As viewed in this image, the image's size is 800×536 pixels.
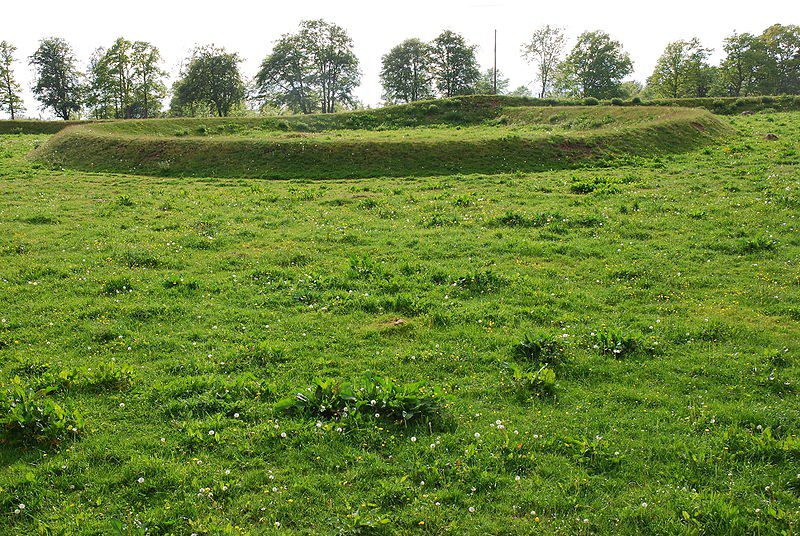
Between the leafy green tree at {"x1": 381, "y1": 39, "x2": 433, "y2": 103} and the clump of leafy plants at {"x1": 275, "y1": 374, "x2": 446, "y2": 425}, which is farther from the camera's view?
the leafy green tree at {"x1": 381, "y1": 39, "x2": 433, "y2": 103}

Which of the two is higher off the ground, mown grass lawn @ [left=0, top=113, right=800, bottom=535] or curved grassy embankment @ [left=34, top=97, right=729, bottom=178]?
curved grassy embankment @ [left=34, top=97, right=729, bottom=178]

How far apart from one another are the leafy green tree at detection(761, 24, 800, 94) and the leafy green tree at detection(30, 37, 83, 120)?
360ft

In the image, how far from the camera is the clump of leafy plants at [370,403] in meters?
7.01

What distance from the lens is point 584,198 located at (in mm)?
19000

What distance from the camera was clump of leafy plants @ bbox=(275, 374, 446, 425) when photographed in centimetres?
701

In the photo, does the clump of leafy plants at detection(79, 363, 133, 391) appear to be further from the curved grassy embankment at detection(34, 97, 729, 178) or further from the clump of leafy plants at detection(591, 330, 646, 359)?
the curved grassy embankment at detection(34, 97, 729, 178)

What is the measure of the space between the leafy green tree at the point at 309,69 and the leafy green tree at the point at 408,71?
5.63 metres

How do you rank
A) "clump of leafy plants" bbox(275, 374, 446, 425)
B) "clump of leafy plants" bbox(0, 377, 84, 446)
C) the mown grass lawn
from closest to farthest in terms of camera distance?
the mown grass lawn, "clump of leafy plants" bbox(0, 377, 84, 446), "clump of leafy plants" bbox(275, 374, 446, 425)

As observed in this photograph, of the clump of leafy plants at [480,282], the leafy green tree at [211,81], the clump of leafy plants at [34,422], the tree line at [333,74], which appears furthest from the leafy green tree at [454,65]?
the clump of leafy plants at [34,422]

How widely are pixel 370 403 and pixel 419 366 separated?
1.60 m

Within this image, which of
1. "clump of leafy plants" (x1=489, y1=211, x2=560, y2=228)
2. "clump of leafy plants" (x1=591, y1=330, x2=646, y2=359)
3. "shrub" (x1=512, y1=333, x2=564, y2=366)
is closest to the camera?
"shrub" (x1=512, y1=333, x2=564, y2=366)

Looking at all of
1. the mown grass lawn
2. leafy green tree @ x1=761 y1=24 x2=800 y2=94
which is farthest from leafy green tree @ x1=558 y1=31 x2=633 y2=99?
the mown grass lawn

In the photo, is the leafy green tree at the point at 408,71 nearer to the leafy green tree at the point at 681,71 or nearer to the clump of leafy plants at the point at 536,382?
the leafy green tree at the point at 681,71

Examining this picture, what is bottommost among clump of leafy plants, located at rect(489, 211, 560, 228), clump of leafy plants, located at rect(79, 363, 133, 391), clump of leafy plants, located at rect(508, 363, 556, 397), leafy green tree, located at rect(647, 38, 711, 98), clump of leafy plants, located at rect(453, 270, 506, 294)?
clump of leafy plants, located at rect(508, 363, 556, 397)
